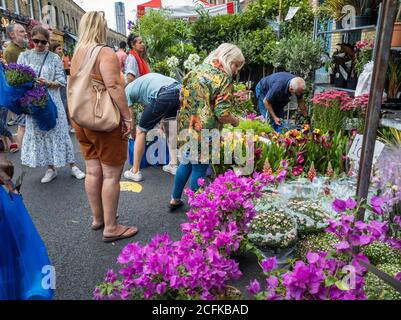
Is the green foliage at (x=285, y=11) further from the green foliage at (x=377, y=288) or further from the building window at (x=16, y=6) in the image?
the building window at (x=16, y=6)

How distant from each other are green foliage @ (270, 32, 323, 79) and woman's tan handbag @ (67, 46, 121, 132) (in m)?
4.70

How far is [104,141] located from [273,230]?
1452 millimetres

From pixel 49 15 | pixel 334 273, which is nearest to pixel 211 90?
pixel 334 273

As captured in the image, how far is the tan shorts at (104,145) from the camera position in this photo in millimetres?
2828

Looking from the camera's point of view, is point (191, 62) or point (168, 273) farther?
point (191, 62)

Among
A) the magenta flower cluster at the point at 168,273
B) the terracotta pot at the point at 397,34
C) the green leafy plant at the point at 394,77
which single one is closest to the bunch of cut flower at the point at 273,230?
the magenta flower cluster at the point at 168,273

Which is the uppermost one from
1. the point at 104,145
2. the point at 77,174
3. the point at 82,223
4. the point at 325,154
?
the point at 104,145

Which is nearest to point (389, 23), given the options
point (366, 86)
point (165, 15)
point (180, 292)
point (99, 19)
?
point (180, 292)

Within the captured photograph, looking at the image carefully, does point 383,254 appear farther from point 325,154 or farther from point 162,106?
point 162,106

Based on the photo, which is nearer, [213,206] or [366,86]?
[213,206]

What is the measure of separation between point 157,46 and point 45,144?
14.3 feet

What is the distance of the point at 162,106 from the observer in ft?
13.4

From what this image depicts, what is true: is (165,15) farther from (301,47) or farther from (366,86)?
(366,86)

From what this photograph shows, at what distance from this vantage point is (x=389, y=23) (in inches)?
48.3
